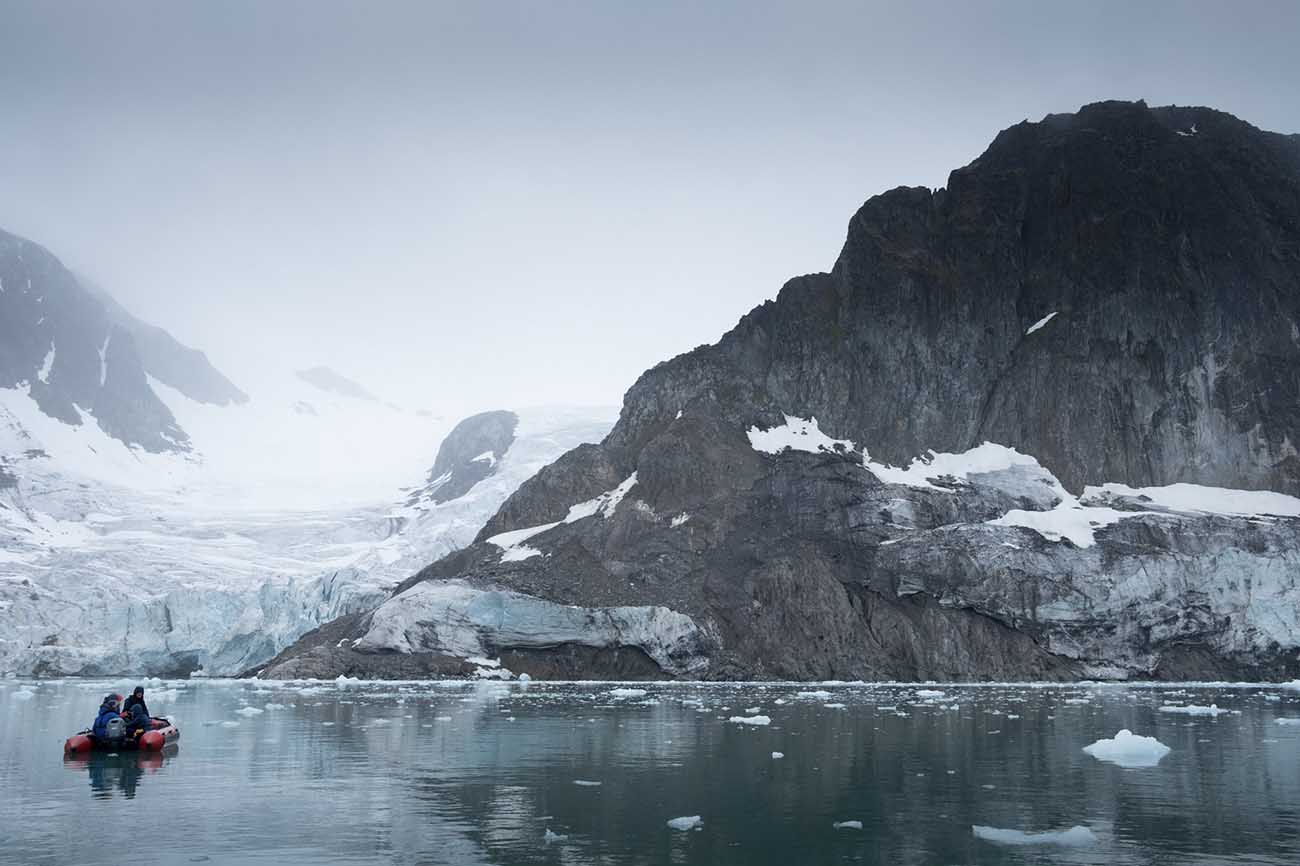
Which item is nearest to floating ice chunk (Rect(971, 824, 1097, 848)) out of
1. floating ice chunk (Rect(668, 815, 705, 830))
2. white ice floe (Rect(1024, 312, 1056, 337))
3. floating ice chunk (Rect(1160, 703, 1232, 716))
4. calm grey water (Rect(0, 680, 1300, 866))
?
calm grey water (Rect(0, 680, 1300, 866))

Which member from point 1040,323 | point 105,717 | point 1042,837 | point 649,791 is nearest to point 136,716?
point 105,717

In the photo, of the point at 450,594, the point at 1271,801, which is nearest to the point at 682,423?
the point at 450,594

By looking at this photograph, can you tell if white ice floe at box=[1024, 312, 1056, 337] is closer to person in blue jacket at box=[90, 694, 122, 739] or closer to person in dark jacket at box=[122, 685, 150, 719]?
person in dark jacket at box=[122, 685, 150, 719]

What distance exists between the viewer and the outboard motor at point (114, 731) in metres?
37.7

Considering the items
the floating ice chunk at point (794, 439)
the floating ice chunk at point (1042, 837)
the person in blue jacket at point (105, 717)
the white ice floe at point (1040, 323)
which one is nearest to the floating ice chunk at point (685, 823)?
the floating ice chunk at point (1042, 837)

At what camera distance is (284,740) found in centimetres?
4284

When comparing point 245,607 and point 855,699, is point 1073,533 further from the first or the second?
point 245,607

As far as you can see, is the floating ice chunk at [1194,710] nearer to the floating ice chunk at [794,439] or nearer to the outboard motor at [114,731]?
the outboard motor at [114,731]

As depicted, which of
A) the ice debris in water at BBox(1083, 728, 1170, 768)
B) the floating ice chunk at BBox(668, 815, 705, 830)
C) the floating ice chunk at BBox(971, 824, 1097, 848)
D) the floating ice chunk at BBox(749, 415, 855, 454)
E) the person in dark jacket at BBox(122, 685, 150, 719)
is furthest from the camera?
the floating ice chunk at BBox(749, 415, 855, 454)

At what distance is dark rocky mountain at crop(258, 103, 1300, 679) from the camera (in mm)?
110938

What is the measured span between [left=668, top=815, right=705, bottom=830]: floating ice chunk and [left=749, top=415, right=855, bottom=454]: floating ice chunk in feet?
377

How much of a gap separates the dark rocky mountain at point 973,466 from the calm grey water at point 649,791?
56097 mm

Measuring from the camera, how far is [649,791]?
2825 centimetres

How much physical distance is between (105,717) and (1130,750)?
1390 inches
